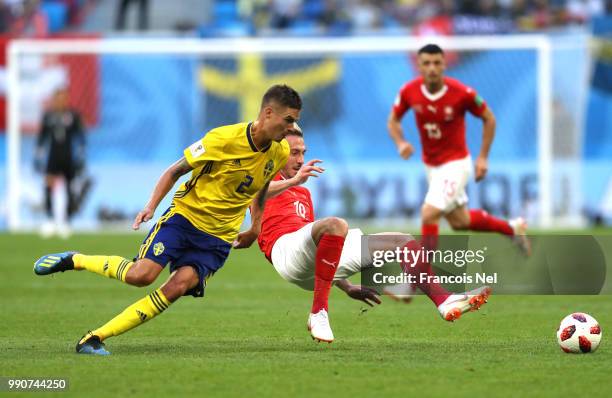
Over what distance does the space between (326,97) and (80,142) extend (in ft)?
17.4

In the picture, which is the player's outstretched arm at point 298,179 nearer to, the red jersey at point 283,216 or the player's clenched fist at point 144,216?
A: the red jersey at point 283,216

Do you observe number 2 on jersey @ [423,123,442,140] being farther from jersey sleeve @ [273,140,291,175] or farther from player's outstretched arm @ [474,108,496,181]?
jersey sleeve @ [273,140,291,175]

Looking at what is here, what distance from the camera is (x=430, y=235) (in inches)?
433

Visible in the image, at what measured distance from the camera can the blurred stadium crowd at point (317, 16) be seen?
80.4 ft

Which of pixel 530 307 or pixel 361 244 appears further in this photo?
pixel 530 307

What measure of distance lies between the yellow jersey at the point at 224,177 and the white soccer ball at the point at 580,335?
7.08ft

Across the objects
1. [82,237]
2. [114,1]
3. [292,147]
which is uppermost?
[114,1]

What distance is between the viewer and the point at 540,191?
67.2ft

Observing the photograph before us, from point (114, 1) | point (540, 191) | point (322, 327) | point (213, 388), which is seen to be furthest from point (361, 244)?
point (114, 1)

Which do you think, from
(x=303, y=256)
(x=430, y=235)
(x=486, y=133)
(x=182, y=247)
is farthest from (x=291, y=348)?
(x=486, y=133)

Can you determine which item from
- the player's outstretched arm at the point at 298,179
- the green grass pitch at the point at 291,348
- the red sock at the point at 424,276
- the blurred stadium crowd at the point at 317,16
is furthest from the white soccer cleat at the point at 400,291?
the blurred stadium crowd at the point at 317,16

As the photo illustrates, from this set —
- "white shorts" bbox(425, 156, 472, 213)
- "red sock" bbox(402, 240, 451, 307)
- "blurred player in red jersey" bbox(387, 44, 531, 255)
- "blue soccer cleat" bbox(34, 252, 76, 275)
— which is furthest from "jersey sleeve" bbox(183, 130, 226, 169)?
"white shorts" bbox(425, 156, 472, 213)

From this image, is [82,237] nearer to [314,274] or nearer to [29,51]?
[29,51]

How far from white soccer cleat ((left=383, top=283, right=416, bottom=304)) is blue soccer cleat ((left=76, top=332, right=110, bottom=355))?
113 inches
